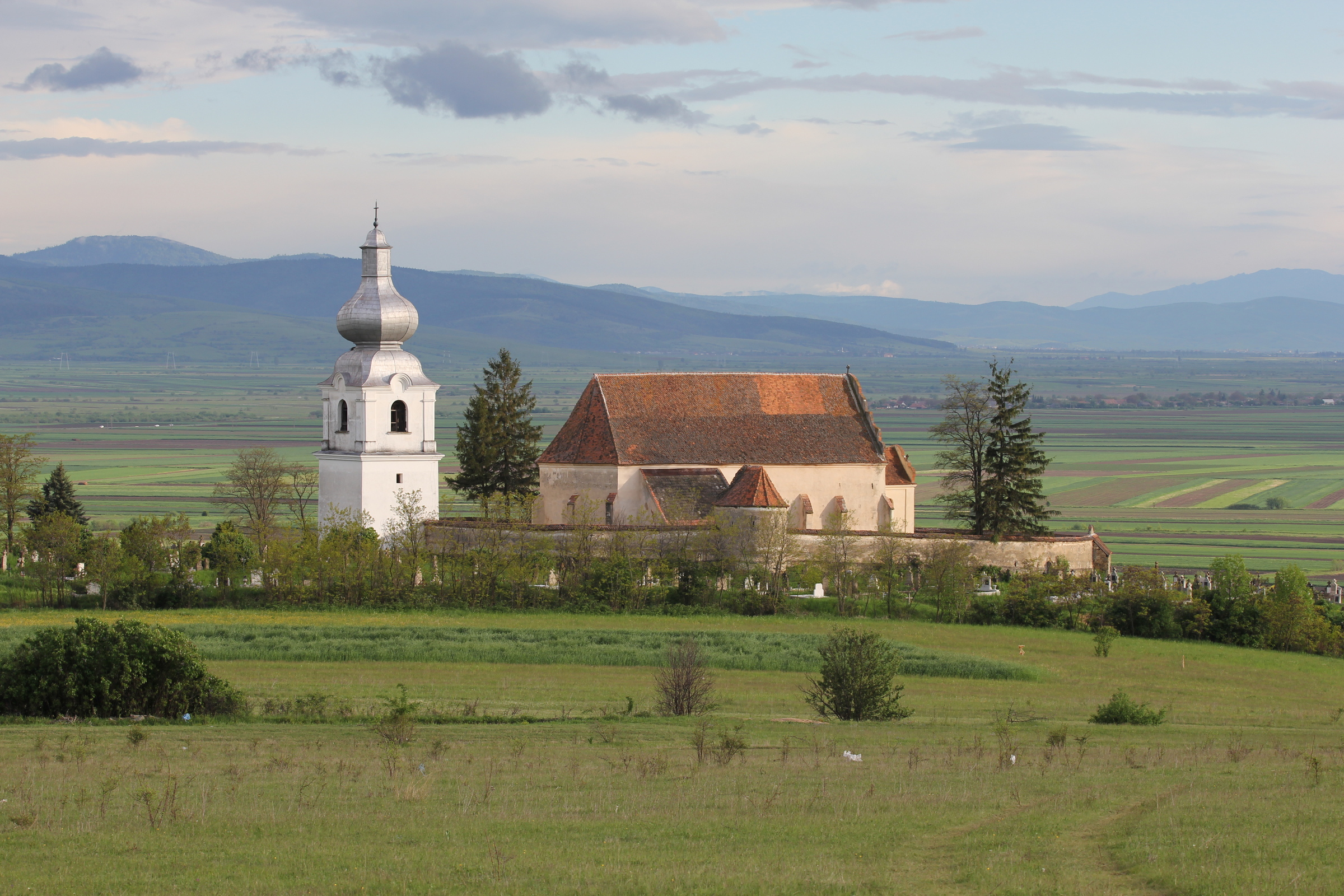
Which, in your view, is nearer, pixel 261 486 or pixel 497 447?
pixel 497 447

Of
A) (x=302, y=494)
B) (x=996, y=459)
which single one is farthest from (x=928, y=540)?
(x=302, y=494)

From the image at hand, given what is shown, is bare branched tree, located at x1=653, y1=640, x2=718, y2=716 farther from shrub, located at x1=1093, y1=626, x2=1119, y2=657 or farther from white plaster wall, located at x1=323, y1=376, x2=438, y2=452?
white plaster wall, located at x1=323, y1=376, x2=438, y2=452

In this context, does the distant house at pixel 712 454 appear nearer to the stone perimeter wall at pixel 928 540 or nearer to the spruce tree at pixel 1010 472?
the stone perimeter wall at pixel 928 540

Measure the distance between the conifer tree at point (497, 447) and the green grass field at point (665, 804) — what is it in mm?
29018

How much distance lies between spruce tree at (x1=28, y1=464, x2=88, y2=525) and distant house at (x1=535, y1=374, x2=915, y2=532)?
20.6 m

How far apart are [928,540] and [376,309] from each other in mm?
23530

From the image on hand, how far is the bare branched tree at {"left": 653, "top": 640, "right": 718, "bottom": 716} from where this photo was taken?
1337 inches

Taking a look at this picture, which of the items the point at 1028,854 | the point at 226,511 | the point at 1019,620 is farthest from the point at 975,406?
the point at 226,511

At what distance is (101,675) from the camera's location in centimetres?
3161

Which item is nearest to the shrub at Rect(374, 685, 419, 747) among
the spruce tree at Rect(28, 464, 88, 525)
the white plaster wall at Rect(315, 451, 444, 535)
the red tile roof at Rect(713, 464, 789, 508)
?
the red tile roof at Rect(713, 464, 789, 508)

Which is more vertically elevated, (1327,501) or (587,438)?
(587,438)

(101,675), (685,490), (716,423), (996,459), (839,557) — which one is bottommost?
(101,675)

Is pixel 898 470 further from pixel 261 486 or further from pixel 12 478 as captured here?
pixel 12 478

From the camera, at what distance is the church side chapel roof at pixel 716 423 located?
206ft
